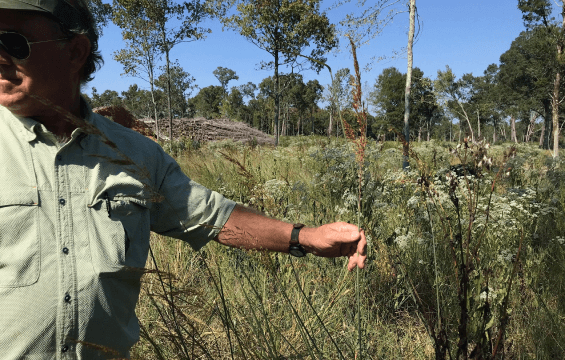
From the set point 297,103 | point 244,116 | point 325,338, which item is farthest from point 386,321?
point 244,116

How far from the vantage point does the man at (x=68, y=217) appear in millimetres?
1078

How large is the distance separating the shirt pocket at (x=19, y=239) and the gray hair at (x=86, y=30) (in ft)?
2.14

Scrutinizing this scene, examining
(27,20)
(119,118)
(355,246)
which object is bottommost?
(355,246)

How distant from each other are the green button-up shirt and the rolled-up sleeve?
10 cm

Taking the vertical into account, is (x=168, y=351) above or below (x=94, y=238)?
below

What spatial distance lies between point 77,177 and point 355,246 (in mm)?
1025

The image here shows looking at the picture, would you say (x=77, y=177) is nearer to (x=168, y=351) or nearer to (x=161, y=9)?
(x=168, y=351)

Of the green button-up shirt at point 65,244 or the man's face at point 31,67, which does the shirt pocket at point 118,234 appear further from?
the man's face at point 31,67

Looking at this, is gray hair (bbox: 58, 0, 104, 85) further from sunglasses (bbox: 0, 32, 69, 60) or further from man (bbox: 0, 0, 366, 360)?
sunglasses (bbox: 0, 32, 69, 60)

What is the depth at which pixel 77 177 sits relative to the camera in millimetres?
1249

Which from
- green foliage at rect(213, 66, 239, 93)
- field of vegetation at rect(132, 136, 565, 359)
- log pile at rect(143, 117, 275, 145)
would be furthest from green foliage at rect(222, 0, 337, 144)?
green foliage at rect(213, 66, 239, 93)

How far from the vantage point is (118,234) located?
49.3 inches

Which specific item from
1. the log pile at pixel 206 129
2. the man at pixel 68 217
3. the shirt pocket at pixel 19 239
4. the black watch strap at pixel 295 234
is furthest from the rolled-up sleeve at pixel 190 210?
the log pile at pixel 206 129

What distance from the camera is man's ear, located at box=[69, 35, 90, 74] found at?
1.40 m
